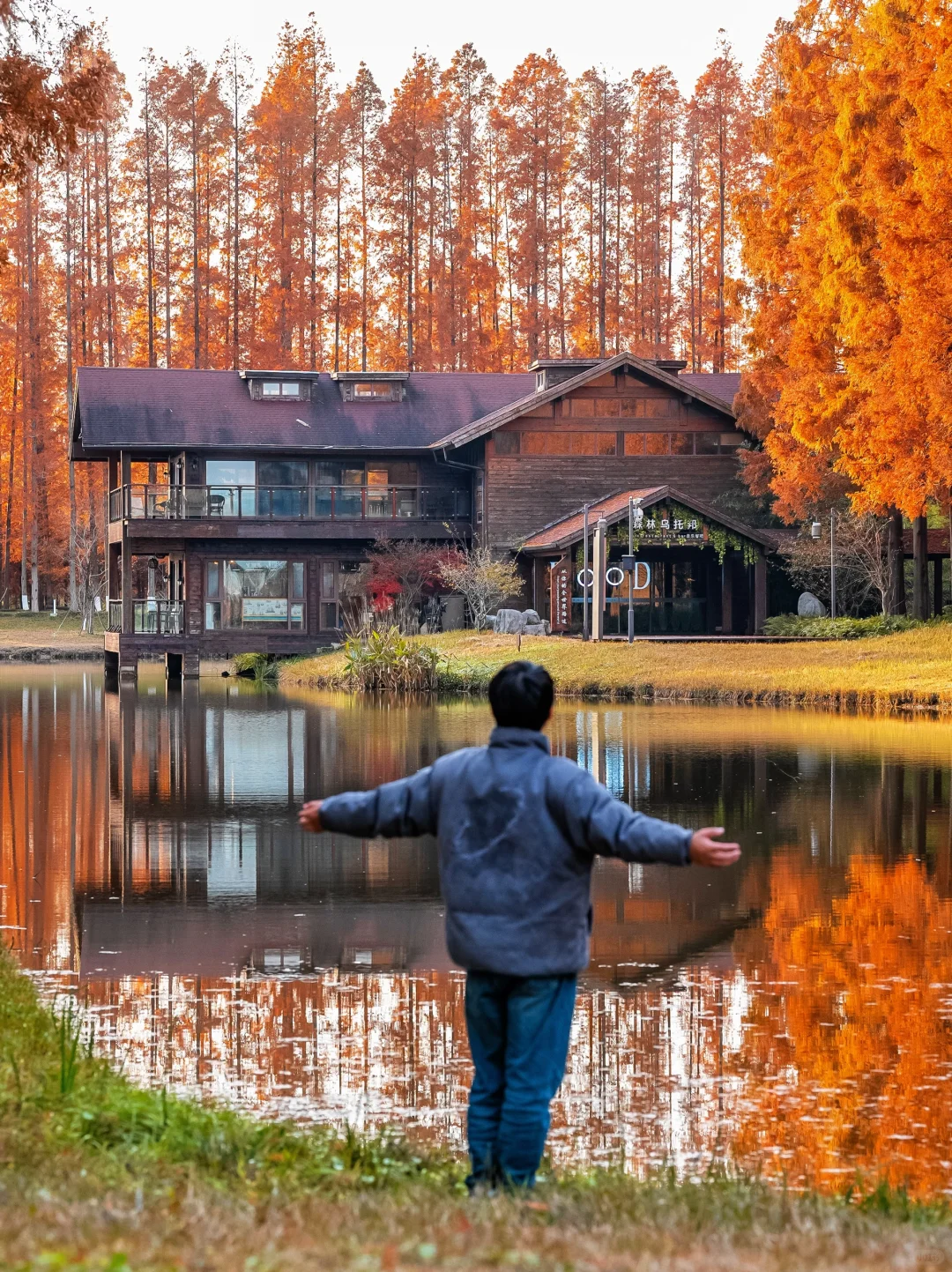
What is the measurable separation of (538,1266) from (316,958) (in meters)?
5.82

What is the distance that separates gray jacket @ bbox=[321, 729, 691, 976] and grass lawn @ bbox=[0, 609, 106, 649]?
54.0 meters

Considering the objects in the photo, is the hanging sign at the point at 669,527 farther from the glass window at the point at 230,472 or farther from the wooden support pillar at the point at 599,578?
the glass window at the point at 230,472

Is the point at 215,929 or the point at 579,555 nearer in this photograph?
the point at 215,929

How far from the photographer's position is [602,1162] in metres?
6.59

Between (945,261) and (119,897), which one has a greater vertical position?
(945,261)

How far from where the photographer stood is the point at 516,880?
580 centimetres

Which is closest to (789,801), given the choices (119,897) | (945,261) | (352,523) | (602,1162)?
(119,897)

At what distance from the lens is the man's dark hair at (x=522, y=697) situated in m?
5.89

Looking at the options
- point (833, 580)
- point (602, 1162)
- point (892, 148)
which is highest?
point (892, 148)

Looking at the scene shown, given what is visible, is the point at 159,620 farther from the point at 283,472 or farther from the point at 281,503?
the point at 283,472

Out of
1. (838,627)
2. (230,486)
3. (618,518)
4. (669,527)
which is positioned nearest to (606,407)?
(669,527)

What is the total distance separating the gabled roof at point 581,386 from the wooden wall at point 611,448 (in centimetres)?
39

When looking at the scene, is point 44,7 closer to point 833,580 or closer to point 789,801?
point 789,801

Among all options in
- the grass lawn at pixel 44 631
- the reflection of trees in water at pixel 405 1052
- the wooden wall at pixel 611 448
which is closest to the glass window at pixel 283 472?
the wooden wall at pixel 611 448
